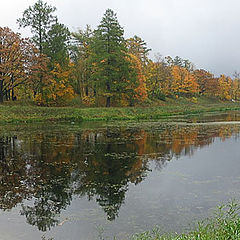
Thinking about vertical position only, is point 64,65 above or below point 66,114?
above

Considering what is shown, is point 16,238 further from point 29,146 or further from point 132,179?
point 29,146

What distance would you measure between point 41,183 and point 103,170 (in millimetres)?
2669

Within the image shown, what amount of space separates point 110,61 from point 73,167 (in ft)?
100

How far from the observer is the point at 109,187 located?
9453 millimetres

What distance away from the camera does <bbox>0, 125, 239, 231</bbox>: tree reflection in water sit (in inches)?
321

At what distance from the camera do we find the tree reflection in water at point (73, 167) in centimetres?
815

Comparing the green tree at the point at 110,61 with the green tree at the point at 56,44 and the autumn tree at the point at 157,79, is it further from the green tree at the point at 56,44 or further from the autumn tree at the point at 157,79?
the autumn tree at the point at 157,79

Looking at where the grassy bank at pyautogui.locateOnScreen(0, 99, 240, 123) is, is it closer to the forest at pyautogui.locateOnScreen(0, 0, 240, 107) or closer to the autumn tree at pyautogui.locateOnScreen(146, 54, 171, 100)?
the forest at pyautogui.locateOnScreen(0, 0, 240, 107)

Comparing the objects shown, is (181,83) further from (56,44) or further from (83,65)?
(56,44)

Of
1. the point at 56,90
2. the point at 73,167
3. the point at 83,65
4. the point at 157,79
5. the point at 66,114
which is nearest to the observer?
the point at 73,167

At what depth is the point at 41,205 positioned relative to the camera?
7992 mm

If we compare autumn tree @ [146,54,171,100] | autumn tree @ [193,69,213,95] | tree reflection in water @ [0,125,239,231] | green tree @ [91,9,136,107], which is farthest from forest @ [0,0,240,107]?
autumn tree @ [193,69,213,95]

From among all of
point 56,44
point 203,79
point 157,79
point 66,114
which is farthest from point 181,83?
point 66,114

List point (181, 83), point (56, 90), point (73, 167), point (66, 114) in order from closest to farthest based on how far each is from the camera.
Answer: point (73, 167) → point (66, 114) → point (56, 90) → point (181, 83)
